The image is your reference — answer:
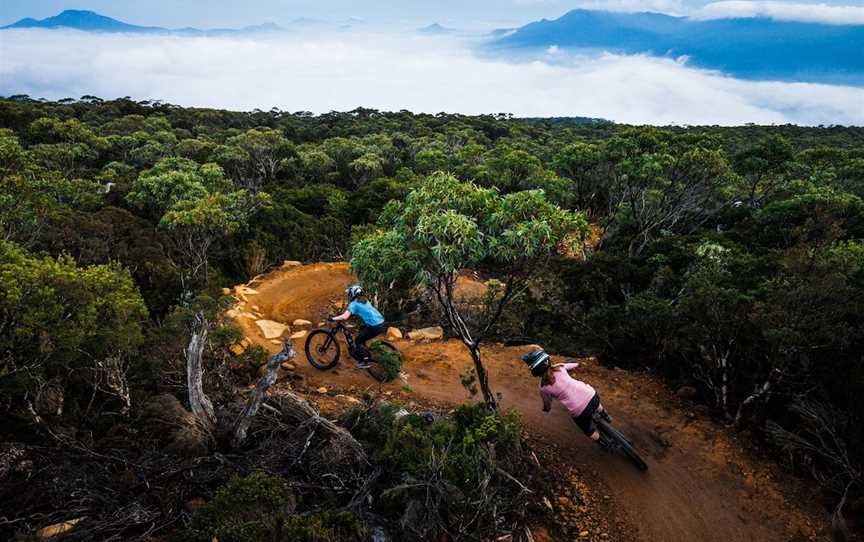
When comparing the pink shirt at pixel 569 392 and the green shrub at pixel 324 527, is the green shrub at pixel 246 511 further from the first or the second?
the pink shirt at pixel 569 392

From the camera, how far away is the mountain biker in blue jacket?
9.32 m

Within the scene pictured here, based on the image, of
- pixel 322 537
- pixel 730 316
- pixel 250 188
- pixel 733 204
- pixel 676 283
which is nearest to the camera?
pixel 322 537

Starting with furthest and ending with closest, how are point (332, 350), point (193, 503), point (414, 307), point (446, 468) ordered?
point (414, 307) → point (332, 350) → point (446, 468) → point (193, 503)

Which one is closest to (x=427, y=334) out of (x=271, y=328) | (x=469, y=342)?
(x=271, y=328)

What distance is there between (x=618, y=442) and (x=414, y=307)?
8492mm

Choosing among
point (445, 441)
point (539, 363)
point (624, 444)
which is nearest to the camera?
point (445, 441)

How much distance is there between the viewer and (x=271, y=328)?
40.8 feet

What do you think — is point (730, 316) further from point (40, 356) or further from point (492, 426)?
point (40, 356)

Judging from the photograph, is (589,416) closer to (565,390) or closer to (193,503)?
(565,390)

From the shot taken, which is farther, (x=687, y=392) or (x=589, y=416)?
(x=687, y=392)

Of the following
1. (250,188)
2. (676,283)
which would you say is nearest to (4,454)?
(676,283)

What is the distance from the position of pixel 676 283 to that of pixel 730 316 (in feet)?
19.9

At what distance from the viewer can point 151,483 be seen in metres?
5.21

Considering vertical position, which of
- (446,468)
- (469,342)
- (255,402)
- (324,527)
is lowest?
(446,468)
